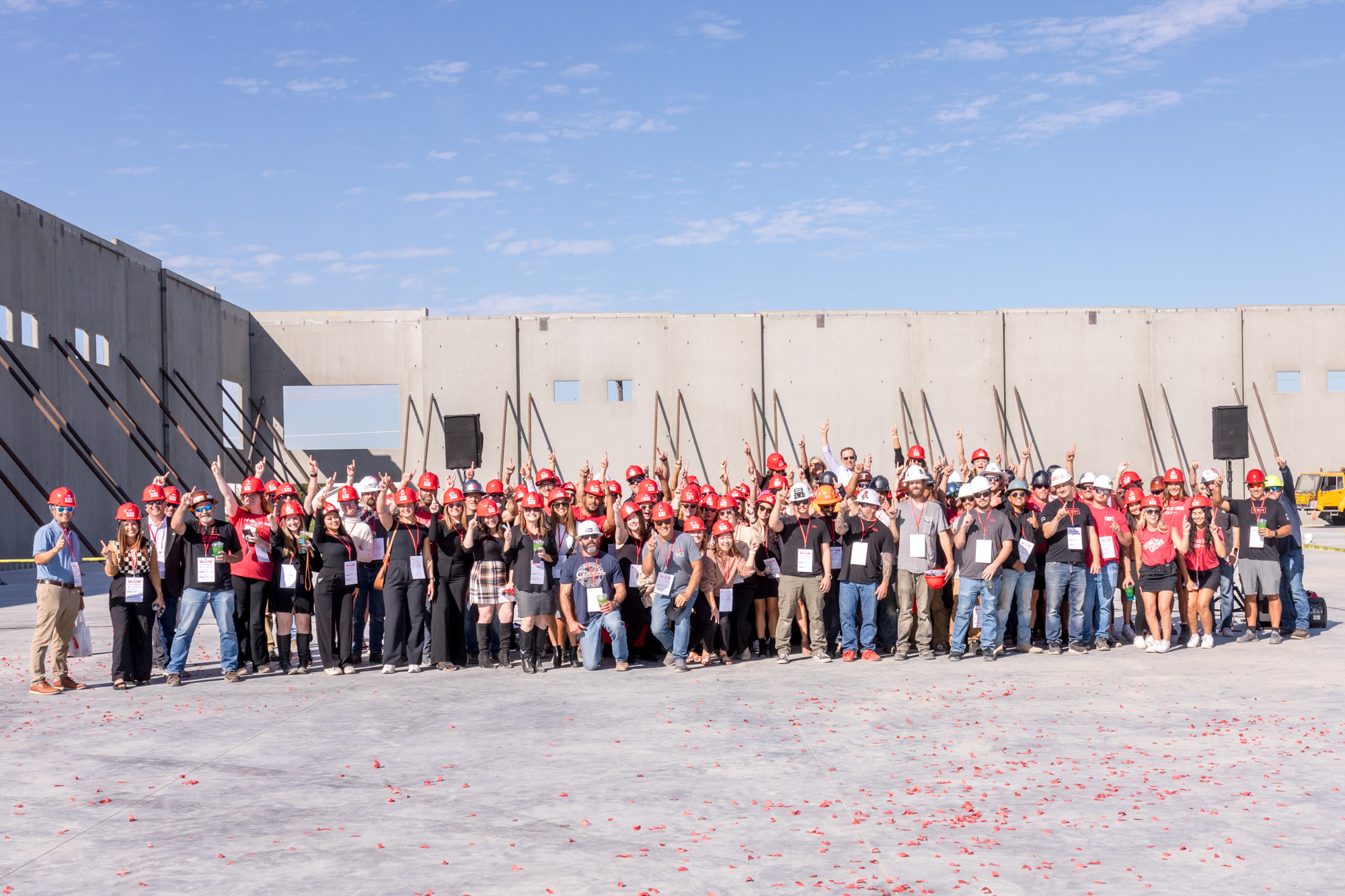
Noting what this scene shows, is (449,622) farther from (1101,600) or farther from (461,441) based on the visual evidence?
(461,441)

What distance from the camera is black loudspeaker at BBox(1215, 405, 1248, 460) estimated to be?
26656mm

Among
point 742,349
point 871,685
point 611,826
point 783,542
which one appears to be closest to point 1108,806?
point 611,826

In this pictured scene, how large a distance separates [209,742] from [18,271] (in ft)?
56.6

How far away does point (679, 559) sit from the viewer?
381 inches

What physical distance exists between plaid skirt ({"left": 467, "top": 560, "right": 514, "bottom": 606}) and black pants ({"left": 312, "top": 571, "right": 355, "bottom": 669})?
3.44 ft

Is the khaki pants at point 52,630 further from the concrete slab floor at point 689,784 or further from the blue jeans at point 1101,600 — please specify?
the blue jeans at point 1101,600

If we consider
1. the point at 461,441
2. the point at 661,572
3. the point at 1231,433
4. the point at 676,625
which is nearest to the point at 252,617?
the point at 661,572

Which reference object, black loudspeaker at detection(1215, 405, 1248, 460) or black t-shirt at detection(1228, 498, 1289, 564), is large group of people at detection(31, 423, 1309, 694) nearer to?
black t-shirt at detection(1228, 498, 1289, 564)

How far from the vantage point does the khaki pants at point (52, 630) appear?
8.61m

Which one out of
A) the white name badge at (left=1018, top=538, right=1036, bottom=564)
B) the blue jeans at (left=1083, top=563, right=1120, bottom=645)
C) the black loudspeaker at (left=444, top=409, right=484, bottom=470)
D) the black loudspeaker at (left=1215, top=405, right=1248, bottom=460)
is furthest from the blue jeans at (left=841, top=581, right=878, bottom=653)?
the black loudspeaker at (left=1215, top=405, right=1248, bottom=460)

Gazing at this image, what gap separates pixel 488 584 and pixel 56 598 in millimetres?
3468

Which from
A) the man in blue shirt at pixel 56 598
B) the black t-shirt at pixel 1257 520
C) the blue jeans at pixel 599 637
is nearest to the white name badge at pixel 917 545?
the blue jeans at pixel 599 637

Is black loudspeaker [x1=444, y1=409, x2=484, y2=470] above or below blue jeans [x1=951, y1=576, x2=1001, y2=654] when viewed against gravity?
above

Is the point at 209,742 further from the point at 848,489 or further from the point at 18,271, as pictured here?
the point at 18,271
